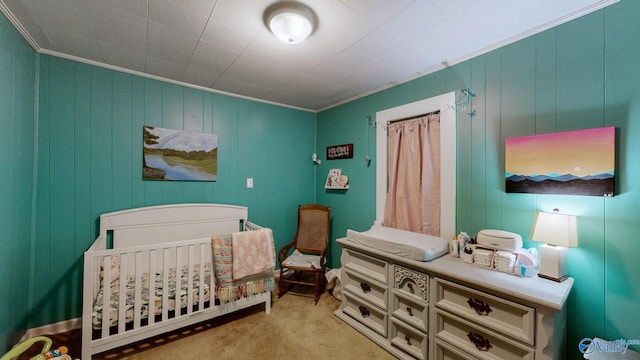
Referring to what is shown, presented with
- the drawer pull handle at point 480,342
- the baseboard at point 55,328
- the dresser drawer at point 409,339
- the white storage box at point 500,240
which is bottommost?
the baseboard at point 55,328

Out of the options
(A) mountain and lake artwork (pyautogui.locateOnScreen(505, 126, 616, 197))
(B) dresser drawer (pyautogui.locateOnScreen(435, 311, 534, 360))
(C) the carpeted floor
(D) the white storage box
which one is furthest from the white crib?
(A) mountain and lake artwork (pyautogui.locateOnScreen(505, 126, 616, 197))

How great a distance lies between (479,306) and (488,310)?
1.9 inches

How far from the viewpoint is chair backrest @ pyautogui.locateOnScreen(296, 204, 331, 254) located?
3.20 m

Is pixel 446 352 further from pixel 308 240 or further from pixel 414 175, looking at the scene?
pixel 308 240

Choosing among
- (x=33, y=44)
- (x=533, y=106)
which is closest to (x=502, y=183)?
(x=533, y=106)

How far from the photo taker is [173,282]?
2182 mm

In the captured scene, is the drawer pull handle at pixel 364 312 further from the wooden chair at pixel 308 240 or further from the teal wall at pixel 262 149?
the teal wall at pixel 262 149

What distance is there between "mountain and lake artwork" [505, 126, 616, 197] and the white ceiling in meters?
0.76

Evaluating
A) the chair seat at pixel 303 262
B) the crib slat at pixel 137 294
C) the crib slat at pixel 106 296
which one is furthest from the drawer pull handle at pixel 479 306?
the crib slat at pixel 106 296

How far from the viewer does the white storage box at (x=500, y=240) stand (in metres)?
1.65

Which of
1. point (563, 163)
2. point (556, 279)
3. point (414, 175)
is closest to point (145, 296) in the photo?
point (414, 175)

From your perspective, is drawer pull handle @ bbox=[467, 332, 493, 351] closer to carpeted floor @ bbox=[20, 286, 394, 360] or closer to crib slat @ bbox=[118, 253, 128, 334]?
carpeted floor @ bbox=[20, 286, 394, 360]

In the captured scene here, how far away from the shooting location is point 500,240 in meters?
1.69

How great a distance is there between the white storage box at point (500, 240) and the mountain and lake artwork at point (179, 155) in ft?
8.74
